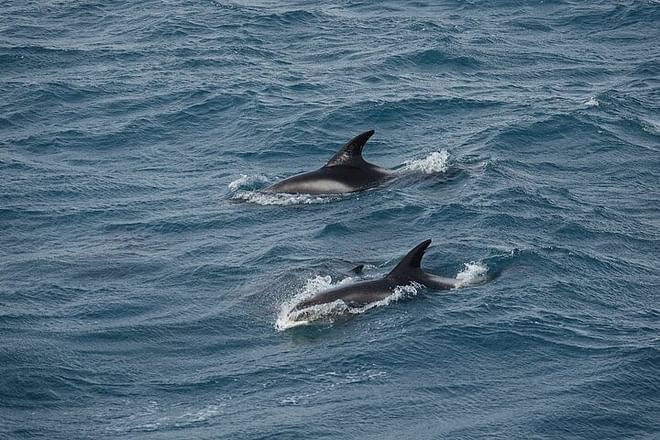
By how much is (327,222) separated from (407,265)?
566cm

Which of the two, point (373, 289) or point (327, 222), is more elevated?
point (373, 289)

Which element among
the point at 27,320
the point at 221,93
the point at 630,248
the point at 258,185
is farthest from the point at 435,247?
the point at 221,93

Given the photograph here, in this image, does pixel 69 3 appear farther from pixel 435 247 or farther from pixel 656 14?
pixel 435 247

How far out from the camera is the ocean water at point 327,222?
2134 cm

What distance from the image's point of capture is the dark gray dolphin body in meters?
32.0

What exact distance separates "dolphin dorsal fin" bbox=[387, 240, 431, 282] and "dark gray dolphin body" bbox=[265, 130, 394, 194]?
7.36 meters

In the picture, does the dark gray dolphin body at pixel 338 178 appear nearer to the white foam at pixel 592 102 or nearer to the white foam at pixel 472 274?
the white foam at pixel 472 274

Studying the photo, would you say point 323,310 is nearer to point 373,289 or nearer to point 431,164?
point 373,289

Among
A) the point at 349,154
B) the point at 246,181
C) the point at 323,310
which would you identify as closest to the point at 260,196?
the point at 246,181

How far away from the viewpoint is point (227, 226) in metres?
30.7

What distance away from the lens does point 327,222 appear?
3019 cm

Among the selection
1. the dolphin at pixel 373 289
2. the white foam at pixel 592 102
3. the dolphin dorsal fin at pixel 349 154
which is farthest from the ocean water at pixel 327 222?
the dolphin dorsal fin at pixel 349 154

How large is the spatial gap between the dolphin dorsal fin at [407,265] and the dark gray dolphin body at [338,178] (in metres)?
7.36

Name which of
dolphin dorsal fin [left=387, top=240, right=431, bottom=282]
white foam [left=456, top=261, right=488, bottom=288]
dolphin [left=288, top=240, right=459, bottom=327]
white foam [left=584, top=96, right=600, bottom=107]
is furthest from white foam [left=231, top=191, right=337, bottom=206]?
white foam [left=584, top=96, right=600, bottom=107]
